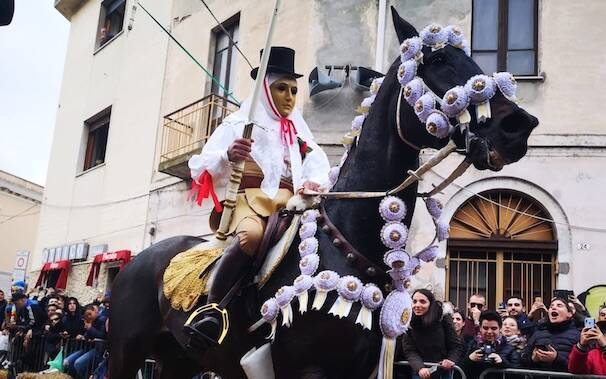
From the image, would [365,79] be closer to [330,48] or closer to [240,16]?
[330,48]

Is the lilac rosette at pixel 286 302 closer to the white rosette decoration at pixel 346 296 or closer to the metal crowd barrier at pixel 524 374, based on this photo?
the white rosette decoration at pixel 346 296

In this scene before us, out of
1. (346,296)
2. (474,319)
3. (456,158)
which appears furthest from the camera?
(456,158)

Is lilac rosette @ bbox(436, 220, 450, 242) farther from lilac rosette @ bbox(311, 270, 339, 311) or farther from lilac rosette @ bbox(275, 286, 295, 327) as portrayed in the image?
lilac rosette @ bbox(275, 286, 295, 327)

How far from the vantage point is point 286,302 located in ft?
12.5

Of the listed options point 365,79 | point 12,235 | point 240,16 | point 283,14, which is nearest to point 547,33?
point 365,79

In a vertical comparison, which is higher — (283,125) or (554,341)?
(283,125)

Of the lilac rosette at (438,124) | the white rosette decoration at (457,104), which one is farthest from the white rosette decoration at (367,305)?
the white rosette decoration at (457,104)

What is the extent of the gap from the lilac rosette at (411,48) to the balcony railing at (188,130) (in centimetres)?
1072

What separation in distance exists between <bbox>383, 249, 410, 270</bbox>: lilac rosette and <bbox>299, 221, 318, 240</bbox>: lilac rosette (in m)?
0.47

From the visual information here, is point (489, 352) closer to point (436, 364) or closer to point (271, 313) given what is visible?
point (436, 364)

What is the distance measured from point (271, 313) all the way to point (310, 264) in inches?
14.8

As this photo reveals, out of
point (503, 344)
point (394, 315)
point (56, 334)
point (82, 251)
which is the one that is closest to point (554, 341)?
point (503, 344)

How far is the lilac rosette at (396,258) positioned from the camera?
3.70m

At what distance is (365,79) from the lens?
1195 cm
